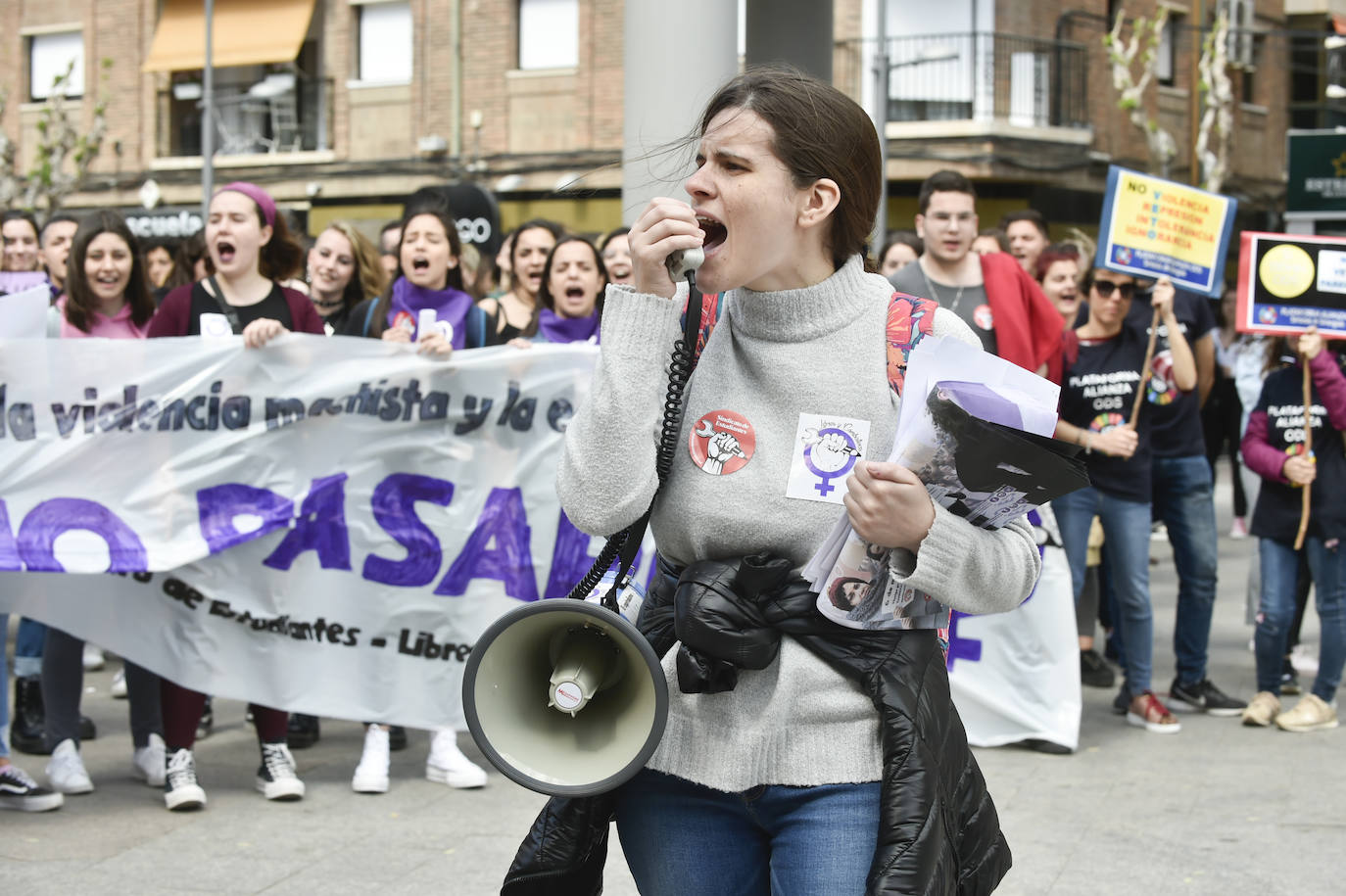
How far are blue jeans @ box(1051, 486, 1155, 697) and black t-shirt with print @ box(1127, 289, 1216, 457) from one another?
379 millimetres

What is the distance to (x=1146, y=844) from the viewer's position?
5109 millimetres

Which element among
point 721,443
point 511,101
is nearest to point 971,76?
point 511,101

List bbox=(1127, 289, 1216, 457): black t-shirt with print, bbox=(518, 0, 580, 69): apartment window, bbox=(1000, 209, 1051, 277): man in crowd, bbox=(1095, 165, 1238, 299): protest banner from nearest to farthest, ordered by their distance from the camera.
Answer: bbox=(1095, 165, 1238, 299): protest banner
bbox=(1127, 289, 1216, 457): black t-shirt with print
bbox=(1000, 209, 1051, 277): man in crowd
bbox=(518, 0, 580, 69): apartment window

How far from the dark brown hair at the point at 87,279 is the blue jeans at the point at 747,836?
4.49 m

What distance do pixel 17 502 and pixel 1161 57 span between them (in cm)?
2534

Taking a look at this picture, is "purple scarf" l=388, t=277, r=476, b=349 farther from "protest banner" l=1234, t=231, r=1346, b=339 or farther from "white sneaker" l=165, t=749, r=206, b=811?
"protest banner" l=1234, t=231, r=1346, b=339

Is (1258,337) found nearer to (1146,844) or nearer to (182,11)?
(1146,844)

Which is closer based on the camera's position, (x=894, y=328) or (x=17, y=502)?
(x=894, y=328)

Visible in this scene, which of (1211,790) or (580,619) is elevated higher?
(580,619)

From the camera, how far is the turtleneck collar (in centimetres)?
243

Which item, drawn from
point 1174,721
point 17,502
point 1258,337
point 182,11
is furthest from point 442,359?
point 182,11

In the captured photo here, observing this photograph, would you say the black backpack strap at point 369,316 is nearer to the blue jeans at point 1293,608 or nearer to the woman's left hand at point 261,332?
the woman's left hand at point 261,332

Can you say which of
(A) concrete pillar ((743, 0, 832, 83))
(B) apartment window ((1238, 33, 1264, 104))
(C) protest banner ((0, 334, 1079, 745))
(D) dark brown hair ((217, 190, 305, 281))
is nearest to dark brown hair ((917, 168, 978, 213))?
(A) concrete pillar ((743, 0, 832, 83))

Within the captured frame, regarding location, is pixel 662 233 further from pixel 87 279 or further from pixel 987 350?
pixel 87 279
